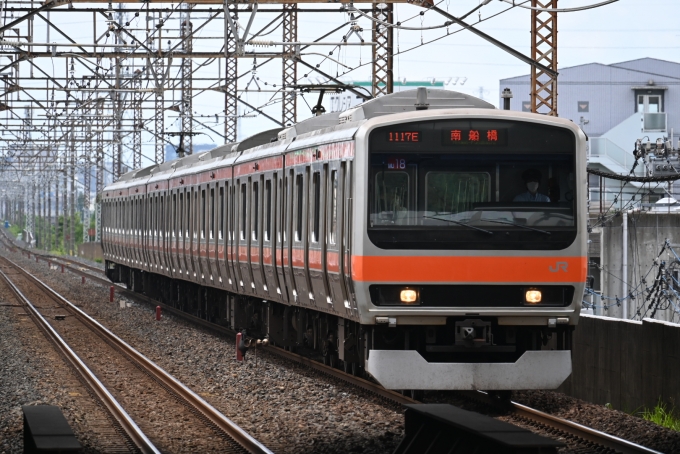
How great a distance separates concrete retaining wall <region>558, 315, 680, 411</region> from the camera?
10703mm

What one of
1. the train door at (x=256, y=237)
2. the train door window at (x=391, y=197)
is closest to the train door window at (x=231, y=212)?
the train door at (x=256, y=237)

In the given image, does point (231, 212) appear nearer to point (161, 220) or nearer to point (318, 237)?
point (318, 237)

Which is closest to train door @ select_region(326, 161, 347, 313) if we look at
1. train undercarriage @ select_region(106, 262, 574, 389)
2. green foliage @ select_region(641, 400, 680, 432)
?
train undercarriage @ select_region(106, 262, 574, 389)

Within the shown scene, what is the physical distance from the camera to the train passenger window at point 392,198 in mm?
10734

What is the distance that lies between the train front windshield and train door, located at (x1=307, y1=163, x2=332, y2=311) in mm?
1539

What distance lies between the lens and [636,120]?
200 ft

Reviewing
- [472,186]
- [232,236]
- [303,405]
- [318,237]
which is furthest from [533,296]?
[232,236]

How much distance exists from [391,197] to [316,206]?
6.82 feet

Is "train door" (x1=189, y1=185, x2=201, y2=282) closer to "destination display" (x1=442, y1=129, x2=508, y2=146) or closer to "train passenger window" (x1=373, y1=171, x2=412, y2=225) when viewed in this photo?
"train passenger window" (x1=373, y1=171, x2=412, y2=225)

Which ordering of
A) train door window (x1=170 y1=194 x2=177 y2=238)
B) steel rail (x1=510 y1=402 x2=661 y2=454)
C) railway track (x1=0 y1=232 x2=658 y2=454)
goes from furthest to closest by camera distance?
train door window (x1=170 y1=194 x2=177 y2=238) → railway track (x1=0 y1=232 x2=658 y2=454) → steel rail (x1=510 y1=402 x2=661 y2=454)

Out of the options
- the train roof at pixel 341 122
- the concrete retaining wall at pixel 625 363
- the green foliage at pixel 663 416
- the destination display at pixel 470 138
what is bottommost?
the green foliage at pixel 663 416

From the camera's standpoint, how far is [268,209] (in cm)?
1526

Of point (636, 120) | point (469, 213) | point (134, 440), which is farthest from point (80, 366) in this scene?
point (636, 120)

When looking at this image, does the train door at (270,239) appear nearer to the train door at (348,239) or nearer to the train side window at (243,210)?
the train side window at (243,210)
